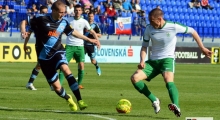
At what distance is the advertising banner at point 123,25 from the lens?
36344 millimetres

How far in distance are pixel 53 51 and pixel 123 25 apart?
24969 mm

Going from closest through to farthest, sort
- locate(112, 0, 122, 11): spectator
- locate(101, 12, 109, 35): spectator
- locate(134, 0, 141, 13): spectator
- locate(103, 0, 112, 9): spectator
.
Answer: locate(101, 12, 109, 35): spectator → locate(103, 0, 112, 9): spectator → locate(112, 0, 122, 11): spectator → locate(134, 0, 141, 13): spectator

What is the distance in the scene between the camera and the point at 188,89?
19094 mm

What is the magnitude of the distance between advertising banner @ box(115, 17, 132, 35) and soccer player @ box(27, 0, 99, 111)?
78.9ft

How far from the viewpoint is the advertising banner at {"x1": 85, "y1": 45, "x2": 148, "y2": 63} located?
1415 inches

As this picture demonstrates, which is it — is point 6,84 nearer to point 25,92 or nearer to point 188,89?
point 25,92

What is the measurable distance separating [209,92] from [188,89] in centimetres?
136

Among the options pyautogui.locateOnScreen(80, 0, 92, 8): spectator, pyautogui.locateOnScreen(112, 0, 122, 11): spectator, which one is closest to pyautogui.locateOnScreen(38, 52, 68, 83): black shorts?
pyautogui.locateOnScreen(80, 0, 92, 8): spectator

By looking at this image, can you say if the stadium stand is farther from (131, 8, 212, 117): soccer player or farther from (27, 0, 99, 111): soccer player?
(131, 8, 212, 117): soccer player

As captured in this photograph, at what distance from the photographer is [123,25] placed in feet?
121

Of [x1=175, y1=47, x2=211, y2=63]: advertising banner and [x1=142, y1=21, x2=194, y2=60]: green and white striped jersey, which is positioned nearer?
[x1=142, y1=21, x2=194, y2=60]: green and white striped jersey

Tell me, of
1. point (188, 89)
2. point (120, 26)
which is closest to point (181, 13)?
point (120, 26)

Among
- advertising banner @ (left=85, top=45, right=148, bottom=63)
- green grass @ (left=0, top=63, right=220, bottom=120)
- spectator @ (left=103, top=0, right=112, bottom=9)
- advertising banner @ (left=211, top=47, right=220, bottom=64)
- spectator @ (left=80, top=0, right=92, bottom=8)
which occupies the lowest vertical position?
advertising banner @ (left=211, top=47, right=220, bottom=64)

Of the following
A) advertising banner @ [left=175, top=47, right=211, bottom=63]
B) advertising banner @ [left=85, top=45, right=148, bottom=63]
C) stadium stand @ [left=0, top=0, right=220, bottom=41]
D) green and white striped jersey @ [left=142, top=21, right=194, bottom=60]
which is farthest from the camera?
stadium stand @ [left=0, top=0, right=220, bottom=41]
